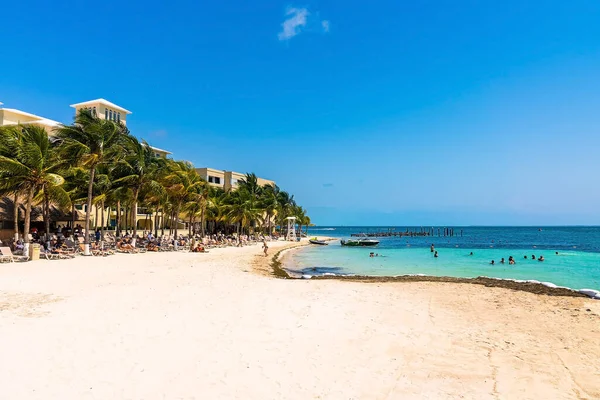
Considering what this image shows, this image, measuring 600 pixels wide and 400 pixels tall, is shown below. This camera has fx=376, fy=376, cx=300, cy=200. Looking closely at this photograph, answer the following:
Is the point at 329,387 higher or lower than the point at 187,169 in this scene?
lower

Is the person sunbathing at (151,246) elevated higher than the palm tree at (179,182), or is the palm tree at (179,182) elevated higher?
the palm tree at (179,182)

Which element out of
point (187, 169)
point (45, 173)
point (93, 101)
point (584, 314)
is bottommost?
point (584, 314)

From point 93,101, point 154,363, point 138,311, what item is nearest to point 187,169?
point 93,101

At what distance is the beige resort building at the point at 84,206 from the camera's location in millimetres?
28792

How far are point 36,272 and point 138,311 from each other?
851cm

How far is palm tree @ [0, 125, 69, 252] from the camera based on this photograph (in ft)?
66.3

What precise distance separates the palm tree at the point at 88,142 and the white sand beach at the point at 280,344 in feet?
39.9

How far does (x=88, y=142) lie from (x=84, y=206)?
22445 millimetres

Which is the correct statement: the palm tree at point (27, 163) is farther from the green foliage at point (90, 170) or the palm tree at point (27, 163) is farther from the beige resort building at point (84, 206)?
the beige resort building at point (84, 206)

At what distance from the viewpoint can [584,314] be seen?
38.3 feet

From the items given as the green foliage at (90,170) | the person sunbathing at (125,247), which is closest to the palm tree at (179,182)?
the green foliage at (90,170)

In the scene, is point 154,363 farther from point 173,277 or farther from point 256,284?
point 173,277

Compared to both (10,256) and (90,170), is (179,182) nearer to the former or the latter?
(90,170)

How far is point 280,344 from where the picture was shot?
24.7 ft
